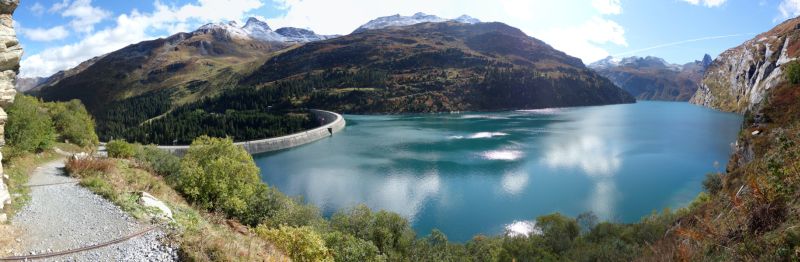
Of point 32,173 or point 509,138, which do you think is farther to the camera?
point 509,138

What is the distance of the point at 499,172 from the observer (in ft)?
202

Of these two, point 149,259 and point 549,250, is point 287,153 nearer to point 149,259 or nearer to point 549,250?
point 549,250

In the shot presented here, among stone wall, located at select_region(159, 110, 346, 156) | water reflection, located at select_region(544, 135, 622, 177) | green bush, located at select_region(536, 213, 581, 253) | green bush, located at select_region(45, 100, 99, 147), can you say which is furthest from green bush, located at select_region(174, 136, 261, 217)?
stone wall, located at select_region(159, 110, 346, 156)

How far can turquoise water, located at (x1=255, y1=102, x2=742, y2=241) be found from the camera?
1759 inches

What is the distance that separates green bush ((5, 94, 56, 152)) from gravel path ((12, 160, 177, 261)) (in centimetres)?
1130

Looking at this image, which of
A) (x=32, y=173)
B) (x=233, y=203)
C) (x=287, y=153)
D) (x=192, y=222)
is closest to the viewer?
(x=192, y=222)

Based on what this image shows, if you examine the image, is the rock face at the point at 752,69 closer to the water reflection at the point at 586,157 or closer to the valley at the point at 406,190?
the valley at the point at 406,190

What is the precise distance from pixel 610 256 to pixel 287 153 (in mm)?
78521

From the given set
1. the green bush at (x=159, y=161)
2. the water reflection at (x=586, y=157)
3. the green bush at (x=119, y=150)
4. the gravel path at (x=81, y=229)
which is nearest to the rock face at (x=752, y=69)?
the water reflection at (x=586, y=157)

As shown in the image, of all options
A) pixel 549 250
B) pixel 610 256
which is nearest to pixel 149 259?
pixel 610 256

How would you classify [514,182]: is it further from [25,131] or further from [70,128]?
[70,128]

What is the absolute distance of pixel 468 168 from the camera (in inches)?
2562

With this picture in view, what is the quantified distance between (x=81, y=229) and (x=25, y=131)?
19.7 meters

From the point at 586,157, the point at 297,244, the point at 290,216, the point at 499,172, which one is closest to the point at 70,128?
the point at 290,216
